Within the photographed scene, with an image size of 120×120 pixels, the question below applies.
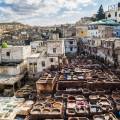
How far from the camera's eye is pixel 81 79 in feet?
103

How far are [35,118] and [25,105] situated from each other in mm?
4052

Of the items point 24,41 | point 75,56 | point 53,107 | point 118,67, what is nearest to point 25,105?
point 53,107

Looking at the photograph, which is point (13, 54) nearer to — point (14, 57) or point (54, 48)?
point (14, 57)

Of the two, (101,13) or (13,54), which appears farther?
(101,13)

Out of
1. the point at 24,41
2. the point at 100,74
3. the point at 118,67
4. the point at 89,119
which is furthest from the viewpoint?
the point at 24,41

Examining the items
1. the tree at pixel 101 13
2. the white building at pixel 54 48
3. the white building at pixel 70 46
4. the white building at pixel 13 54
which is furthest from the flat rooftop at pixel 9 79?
the tree at pixel 101 13

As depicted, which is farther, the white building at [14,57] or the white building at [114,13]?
the white building at [114,13]

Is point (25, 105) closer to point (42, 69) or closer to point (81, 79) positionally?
point (81, 79)

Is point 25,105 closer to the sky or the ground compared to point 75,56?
closer to the ground

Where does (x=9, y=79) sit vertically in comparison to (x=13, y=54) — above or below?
below

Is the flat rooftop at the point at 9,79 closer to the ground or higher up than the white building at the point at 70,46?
closer to the ground

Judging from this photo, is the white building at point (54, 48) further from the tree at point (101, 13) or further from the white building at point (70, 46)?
the tree at point (101, 13)

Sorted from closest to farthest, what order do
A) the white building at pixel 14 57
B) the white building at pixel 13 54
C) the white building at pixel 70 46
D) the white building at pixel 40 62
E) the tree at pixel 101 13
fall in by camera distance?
the white building at pixel 40 62, the white building at pixel 14 57, the white building at pixel 13 54, the white building at pixel 70 46, the tree at pixel 101 13

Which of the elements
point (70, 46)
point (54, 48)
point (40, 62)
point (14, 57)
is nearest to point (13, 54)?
point (14, 57)
